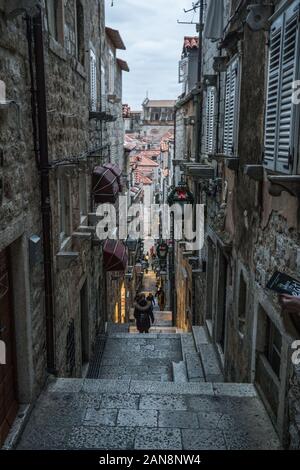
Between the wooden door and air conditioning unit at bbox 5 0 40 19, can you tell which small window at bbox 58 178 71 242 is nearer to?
the wooden door

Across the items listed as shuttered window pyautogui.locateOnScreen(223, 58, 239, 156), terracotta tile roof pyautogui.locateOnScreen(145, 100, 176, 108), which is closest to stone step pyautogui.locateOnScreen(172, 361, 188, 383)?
shuttered window pyautogui.locateOnScreen(223, 58, 239, 156)

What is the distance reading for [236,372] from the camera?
24.0 ft

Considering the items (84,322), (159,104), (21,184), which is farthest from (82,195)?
Result: (159,104)

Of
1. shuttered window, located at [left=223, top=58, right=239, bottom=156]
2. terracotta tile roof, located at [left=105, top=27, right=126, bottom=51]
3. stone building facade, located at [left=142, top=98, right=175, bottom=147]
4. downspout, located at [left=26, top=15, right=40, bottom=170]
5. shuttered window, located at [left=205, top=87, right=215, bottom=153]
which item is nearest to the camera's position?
downspout, located at [left=26, top=15, right=40, bottom=170]

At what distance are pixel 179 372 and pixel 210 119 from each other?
5.97 metres

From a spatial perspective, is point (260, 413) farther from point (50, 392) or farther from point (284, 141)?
point (284, 141)

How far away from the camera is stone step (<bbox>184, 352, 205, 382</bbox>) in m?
8.77

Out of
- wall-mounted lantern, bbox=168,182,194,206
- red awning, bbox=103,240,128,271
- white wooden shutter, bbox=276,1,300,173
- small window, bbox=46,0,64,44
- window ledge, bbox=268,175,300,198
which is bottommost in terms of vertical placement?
red awning, bbox=103,240,128,271

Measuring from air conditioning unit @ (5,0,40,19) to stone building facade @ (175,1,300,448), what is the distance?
2.44 meters

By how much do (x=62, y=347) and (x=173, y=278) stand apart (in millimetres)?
16974

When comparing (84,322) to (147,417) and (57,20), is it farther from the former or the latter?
(57,20)

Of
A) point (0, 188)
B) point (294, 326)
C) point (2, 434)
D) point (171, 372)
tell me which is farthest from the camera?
point (171, 372)

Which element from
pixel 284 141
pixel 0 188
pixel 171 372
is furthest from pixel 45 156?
pixel 171 372
